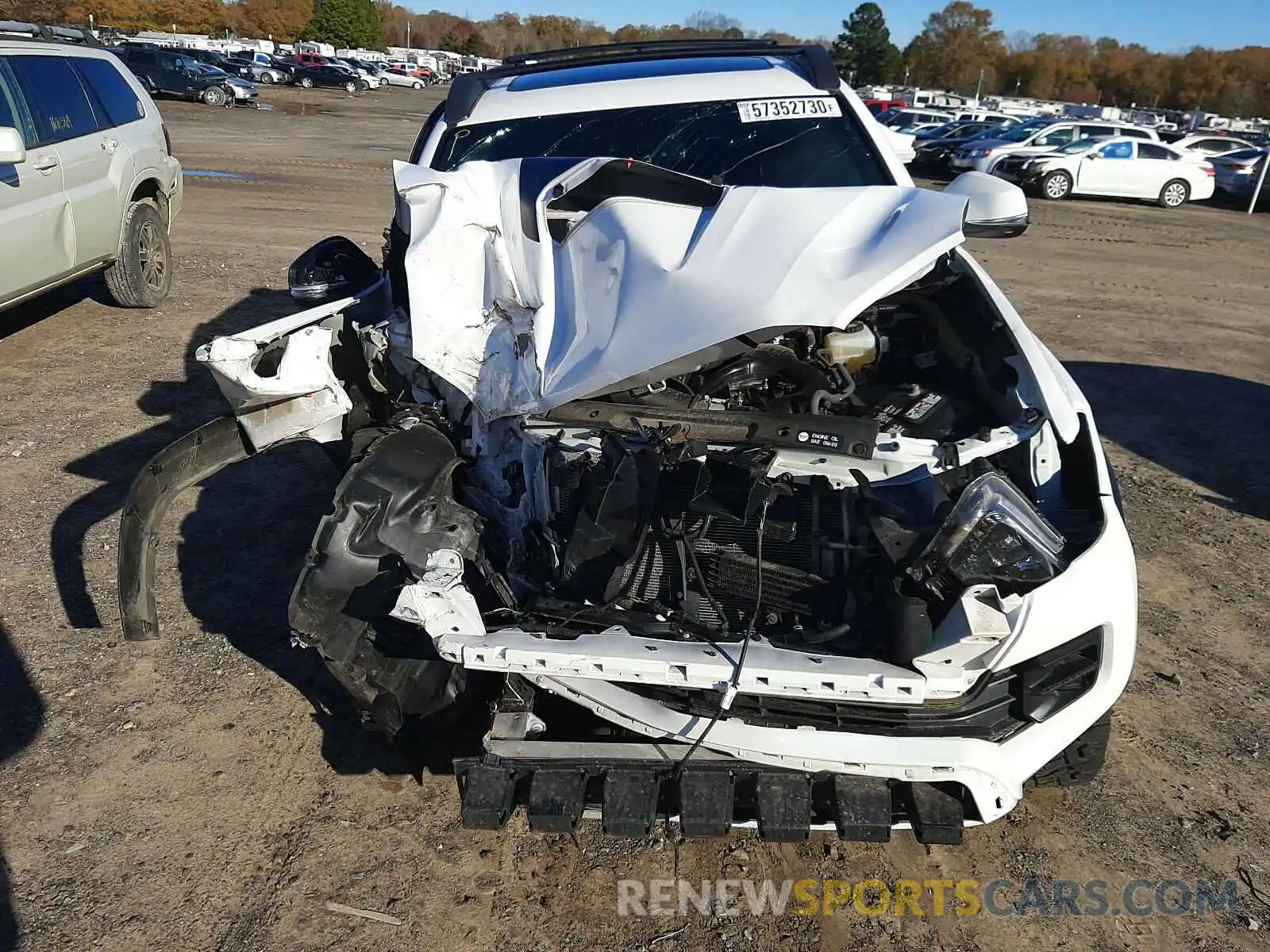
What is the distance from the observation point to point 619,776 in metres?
2.24

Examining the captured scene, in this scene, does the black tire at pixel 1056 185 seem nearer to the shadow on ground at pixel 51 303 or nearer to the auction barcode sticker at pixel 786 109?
the auction barcode sticker at pixel 786 109

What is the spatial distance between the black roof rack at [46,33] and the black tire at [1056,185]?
16.9 m

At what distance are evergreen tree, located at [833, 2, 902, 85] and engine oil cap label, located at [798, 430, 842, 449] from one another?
240 feet

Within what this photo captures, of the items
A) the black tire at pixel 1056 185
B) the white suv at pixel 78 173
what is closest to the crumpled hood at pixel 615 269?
the white suv at pixel 78 173

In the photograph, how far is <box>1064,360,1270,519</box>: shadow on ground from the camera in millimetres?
A: 4984

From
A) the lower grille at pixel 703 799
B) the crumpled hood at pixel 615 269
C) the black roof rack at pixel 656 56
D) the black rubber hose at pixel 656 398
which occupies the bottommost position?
the lower grille at pixel 703 799

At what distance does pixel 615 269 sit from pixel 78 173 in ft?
17.1

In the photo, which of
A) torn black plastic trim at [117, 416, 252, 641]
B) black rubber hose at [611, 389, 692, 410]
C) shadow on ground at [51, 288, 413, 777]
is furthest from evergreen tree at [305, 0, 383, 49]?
black rubber hose at [611, 389, 692, 410]

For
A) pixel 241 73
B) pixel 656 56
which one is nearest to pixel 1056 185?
pixel 656 56

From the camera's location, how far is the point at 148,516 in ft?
8.60

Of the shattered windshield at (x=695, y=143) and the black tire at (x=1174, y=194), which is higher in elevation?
the shattered windshield at (x=695, y=143)

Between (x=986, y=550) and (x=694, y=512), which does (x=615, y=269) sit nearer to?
(x=694, y=512)

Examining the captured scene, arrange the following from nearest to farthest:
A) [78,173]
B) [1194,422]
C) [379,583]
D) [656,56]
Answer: [379,583]
[656,56]
[1194,422]
[78,173]

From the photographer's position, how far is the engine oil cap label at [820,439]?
A: 244 cm
